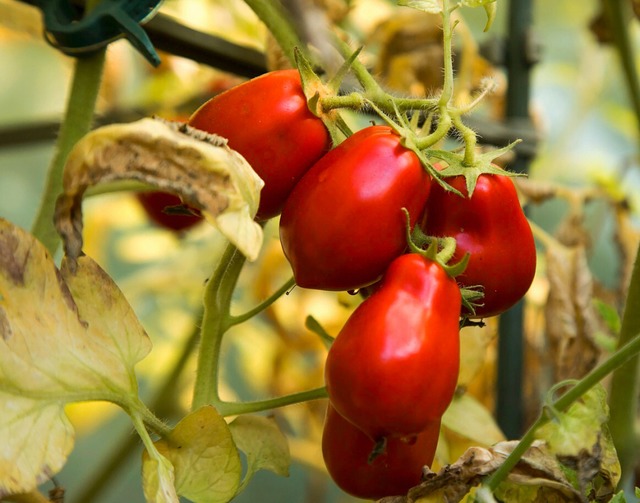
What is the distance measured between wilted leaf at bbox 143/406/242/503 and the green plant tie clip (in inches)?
7.3

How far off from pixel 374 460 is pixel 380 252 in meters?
0.11

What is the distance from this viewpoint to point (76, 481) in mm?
1646

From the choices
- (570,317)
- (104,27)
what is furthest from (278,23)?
(570,317)

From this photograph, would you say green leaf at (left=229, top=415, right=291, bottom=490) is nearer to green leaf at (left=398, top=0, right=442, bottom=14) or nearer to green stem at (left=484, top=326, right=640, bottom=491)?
green stem at (left=484, top=326, right=640, bottom=491)

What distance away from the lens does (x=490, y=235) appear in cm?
41

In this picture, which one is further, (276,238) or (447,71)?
(276,238)

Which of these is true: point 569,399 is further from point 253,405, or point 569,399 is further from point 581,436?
point 253,405

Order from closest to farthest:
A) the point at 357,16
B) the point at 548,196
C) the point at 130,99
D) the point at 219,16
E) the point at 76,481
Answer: the point at 548,196 < the point at 357,16 < the point at 219,16 < the point at 130,99 < the point at 76,481

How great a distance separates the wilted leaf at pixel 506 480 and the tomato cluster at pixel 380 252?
0.06 feet

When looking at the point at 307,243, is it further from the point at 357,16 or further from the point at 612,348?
the point at 357,16

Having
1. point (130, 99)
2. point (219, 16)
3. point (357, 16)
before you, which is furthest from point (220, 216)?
point (130, 99)

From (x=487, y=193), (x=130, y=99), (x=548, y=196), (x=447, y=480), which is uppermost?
(x=487, y=193)

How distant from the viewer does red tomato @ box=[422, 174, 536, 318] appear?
16.0 inches

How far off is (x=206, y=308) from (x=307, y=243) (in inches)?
3.9
